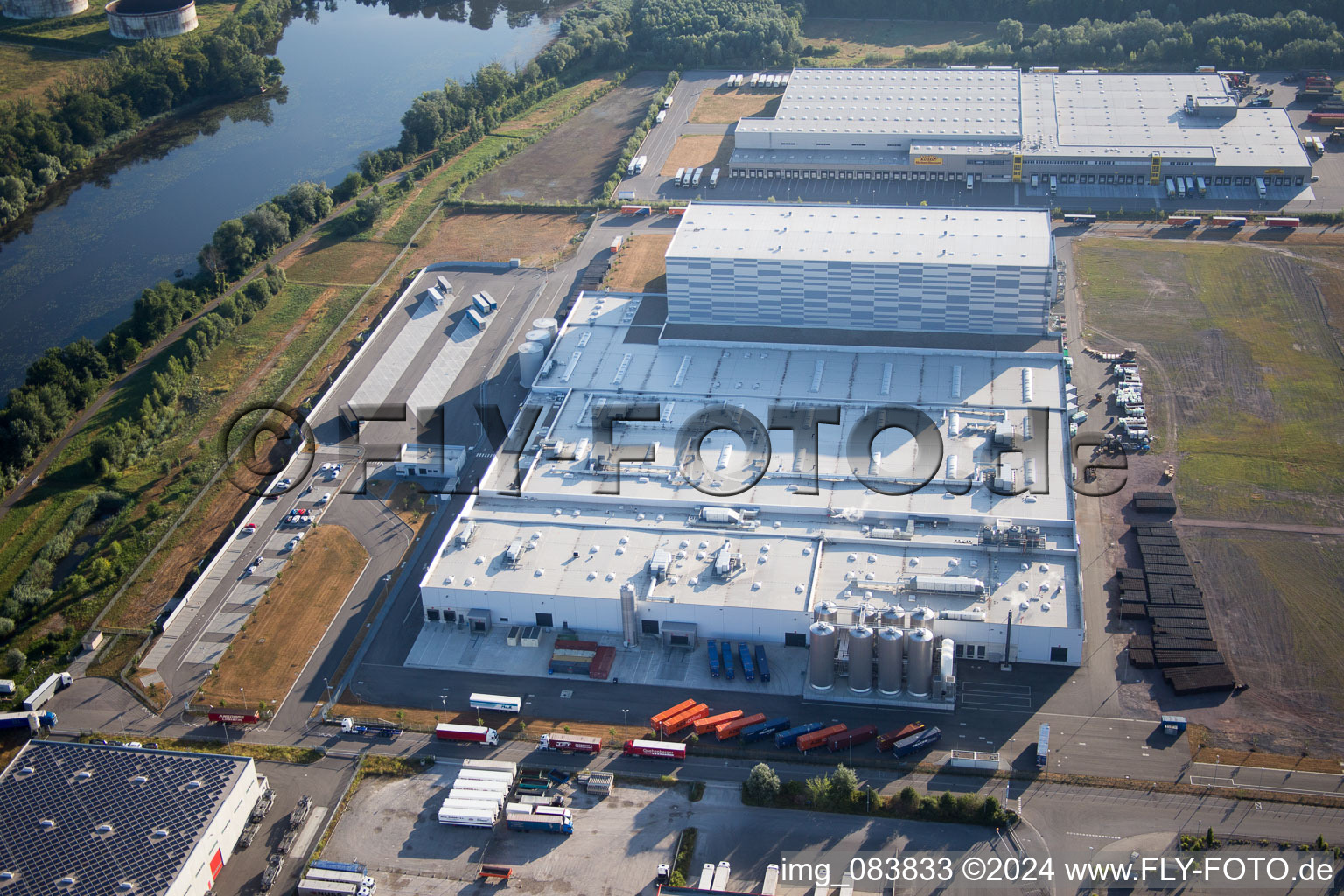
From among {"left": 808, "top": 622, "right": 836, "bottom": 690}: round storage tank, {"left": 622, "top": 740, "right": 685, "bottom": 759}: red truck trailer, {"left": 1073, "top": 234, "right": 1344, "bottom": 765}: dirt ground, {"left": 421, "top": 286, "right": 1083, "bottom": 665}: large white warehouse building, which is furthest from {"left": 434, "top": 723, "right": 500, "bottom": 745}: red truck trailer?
{"left": 1073, "top": 234, "right": 1344, "bottom": 765}: dirt ground

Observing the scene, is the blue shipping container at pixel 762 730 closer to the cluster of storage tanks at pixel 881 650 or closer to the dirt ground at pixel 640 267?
the cluster of storage tanks at pixel 881 650

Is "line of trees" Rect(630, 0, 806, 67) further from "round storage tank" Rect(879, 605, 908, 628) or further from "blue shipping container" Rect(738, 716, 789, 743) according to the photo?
"blue shipping container" Rect(738, 716, 789, 743)

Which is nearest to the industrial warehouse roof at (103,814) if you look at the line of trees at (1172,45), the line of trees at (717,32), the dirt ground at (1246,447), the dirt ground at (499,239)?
the dirt ground at (1246,447)

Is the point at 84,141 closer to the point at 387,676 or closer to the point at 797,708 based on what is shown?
the point at 387,676

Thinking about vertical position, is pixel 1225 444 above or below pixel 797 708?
above

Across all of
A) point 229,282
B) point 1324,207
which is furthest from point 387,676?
point 1324,207

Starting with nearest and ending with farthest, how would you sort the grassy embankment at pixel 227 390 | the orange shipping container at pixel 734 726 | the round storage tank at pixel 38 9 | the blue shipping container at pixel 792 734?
1. the blue shipping container at pixel 792 734
2. the orange shipping container at pixel 734 726
3. the grassy embankment at pixel 227 390
4. the round storage tank at pixel 38 9
